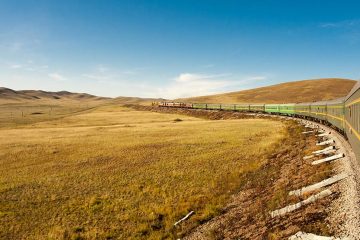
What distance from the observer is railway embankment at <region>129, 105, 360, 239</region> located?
7.99 metres

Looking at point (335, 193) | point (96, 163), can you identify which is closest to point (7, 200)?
point (96, 163)

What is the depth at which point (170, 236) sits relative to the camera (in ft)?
40.4

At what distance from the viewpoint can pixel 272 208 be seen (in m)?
11.1

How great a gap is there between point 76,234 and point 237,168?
1100 cm

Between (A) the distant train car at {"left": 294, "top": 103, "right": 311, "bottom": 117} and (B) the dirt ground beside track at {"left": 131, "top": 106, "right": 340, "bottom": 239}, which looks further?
(A) the distant train car at {"left": 294, "top": 103, "right": 311, "bottom": 117}

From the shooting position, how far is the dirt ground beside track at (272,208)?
849 centimetres

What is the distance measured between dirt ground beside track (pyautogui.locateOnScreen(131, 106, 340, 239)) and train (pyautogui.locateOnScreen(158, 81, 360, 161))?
2.18 meters

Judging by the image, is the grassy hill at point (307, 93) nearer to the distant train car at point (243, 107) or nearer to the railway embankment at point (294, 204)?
the distant train car at point (243, 107)

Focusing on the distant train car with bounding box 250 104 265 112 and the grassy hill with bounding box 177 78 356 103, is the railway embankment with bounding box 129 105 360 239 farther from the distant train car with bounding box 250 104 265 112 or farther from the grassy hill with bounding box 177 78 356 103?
the grassy hill with bounding box 177 78 356 103

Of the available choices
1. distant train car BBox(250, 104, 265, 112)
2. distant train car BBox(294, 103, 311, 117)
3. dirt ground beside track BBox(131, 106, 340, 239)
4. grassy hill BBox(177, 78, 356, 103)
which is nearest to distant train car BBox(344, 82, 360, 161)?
dirt ground beside track BBox(131, 106, 340, 239)

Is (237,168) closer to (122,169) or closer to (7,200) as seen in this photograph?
(122,169)

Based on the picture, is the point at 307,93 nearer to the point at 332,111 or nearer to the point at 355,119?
the point at 332,111

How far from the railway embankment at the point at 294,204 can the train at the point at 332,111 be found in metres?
1.15

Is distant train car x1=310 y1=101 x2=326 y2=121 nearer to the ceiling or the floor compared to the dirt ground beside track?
nearer to the ceiling
